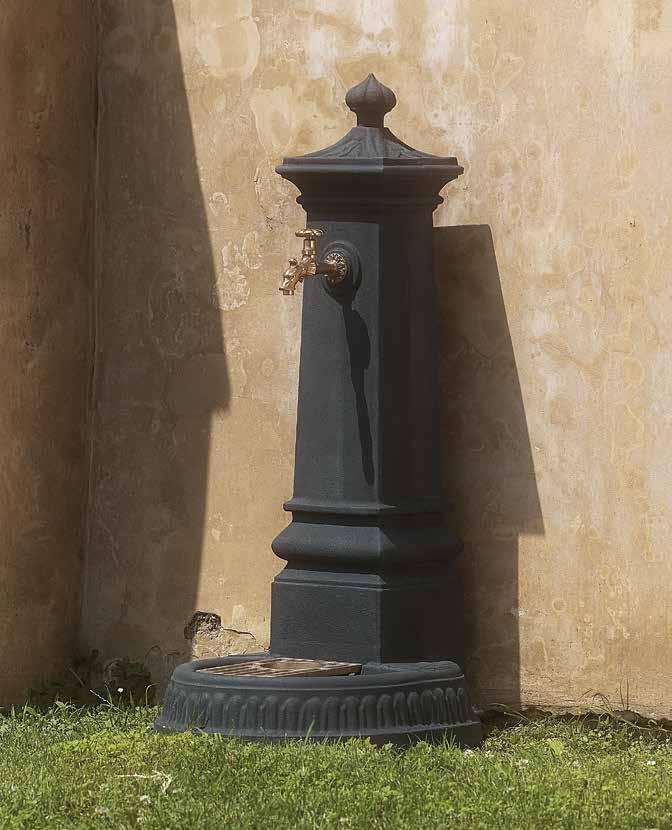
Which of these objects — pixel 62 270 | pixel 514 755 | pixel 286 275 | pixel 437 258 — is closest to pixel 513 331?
pixel 437 258

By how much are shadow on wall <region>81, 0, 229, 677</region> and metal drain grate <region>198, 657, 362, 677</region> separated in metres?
0.83

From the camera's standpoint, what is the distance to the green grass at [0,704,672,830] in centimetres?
395

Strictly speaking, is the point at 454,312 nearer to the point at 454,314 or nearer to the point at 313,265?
the point at 454,314

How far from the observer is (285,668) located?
204 inches

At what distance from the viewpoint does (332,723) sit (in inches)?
189

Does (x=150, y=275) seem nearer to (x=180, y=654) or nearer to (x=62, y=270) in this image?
(x=62, y=270)

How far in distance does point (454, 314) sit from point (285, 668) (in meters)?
1.40

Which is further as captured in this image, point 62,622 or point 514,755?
point 62,622

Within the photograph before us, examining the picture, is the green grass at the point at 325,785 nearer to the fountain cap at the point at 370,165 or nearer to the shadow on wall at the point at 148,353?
the shadow on wall at the point at 148,353

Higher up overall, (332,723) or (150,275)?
(150,275)

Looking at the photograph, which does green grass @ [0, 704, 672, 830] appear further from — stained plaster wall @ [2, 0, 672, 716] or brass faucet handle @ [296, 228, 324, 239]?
brass faucet handle @ [296, 228, 324, 239]

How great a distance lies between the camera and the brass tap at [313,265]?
515cm

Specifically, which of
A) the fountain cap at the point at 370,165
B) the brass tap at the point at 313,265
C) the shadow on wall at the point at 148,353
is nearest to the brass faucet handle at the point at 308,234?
the brass tap at the point at 313,265

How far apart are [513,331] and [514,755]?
1.48 metres
